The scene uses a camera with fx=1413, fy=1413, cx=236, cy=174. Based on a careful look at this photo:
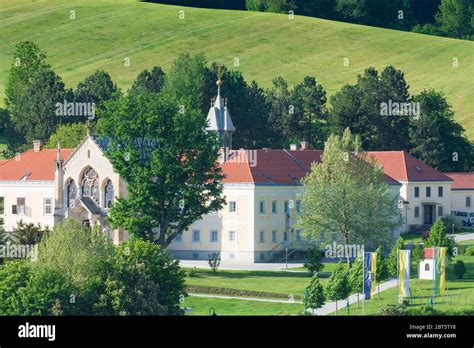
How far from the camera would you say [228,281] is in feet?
248

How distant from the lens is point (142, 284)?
57781 millimetres

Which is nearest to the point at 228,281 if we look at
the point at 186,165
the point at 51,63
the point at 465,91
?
the point at 186,165

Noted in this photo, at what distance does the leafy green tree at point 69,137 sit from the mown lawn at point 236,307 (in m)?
53.0

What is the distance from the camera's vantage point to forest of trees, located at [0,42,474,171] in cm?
13206

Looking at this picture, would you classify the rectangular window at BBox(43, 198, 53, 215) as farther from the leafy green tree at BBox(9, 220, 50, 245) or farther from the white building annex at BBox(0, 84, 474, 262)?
the leafy green tree at BBox(9, 220, 50, 245)

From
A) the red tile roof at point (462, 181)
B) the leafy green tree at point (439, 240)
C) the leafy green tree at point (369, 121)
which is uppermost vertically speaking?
the leafy green tree at point (369, 121)

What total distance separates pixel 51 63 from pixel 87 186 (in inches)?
3352

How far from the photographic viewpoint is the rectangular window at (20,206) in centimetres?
10131

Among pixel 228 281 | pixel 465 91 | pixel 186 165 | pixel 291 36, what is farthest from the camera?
pixel 291 36

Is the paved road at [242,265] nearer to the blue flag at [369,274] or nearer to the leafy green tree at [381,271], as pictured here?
the leafy green tree at [381,271]

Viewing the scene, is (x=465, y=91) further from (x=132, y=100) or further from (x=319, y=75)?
(x=132, y=100)

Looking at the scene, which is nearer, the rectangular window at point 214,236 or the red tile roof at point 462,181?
the rectangular window at point 214,236

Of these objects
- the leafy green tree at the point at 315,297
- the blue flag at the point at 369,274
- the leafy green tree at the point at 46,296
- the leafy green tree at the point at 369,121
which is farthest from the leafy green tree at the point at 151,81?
the leafy green tree at the point at 46,296

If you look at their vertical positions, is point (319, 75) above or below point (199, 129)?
above
